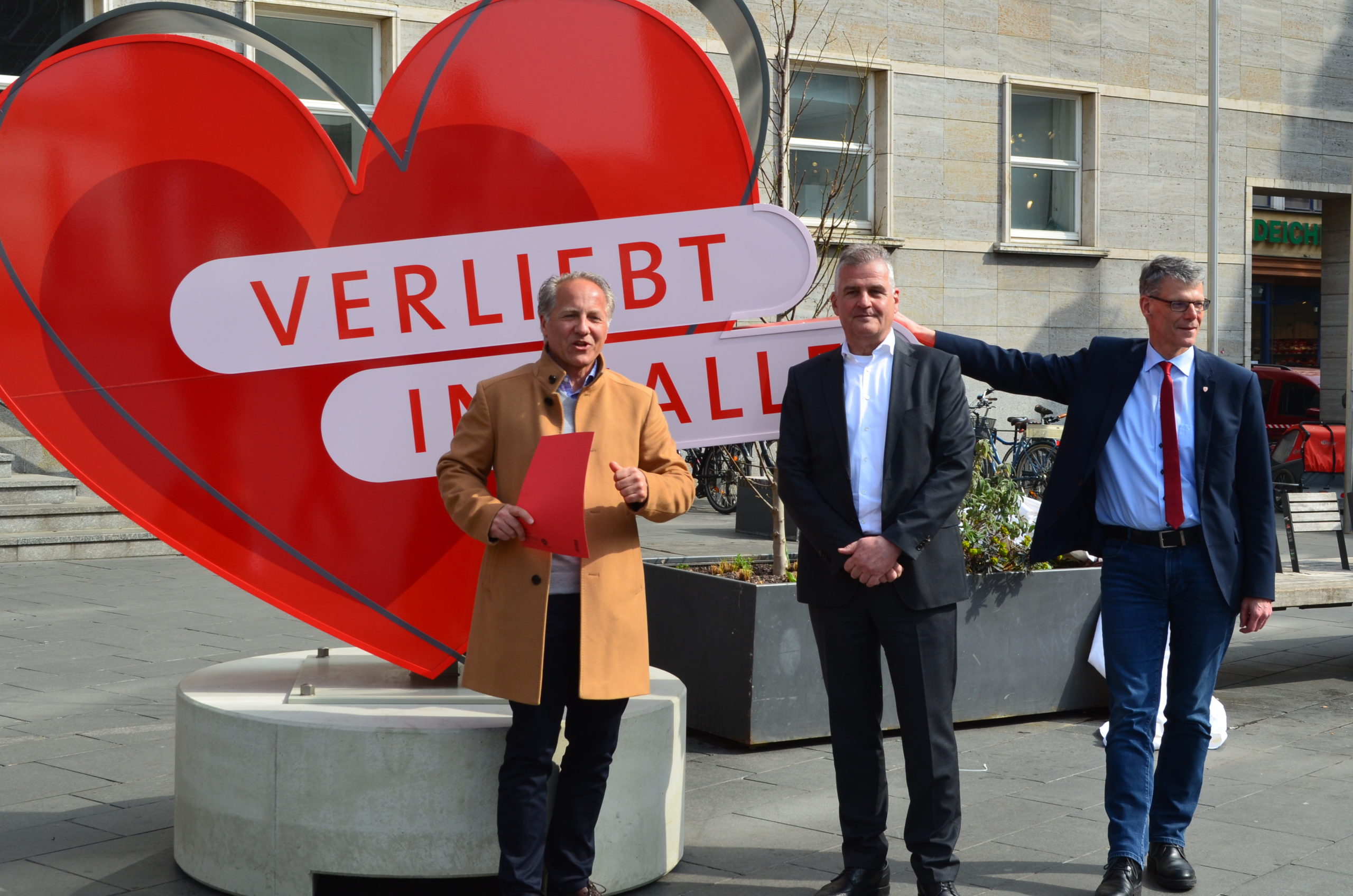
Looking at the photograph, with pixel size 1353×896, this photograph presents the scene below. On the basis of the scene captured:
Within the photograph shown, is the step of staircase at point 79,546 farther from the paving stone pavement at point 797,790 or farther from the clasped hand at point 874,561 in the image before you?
the clasped hand at point 874,561

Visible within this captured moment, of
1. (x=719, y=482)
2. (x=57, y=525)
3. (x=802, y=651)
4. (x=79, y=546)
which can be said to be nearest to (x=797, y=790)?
(x=802, y=651)

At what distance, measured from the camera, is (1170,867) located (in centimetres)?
416

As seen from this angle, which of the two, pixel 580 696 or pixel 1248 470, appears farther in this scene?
pixel 1248 470

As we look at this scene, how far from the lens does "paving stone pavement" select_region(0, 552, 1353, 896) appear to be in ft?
14.0

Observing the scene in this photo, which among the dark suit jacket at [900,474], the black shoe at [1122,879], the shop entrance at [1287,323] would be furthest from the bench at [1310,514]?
the shop entrance at [1287,323]

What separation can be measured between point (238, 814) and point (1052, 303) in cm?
1619

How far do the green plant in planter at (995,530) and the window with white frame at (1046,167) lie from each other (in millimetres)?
12899

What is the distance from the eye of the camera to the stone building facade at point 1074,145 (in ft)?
57.1

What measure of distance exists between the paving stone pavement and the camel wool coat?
2.86ft

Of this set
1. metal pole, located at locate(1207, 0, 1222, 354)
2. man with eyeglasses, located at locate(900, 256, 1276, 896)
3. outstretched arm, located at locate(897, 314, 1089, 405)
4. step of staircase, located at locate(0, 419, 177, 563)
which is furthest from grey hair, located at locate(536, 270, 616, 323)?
metal pole, located at locate(1207, 0, 1222, 354)

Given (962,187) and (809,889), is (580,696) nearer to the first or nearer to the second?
(809,889)

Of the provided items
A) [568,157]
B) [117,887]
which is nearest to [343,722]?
[117,887]

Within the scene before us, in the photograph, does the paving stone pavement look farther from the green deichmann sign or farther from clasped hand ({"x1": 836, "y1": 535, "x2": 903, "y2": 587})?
the green deichmann sign

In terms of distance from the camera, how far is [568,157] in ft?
14.9
